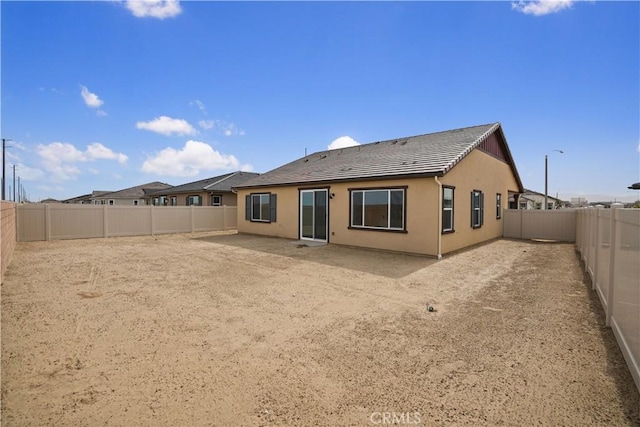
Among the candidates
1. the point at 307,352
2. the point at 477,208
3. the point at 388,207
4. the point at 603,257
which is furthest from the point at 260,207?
the point at 603,257

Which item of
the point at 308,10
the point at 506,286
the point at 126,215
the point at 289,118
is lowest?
the point at 506,286

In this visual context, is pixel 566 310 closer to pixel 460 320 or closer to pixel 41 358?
pixel 460 320

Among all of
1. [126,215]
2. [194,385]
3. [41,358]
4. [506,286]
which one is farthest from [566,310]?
[126,215]

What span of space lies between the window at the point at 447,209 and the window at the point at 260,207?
850 centimetres

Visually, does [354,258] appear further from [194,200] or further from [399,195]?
[194,200]

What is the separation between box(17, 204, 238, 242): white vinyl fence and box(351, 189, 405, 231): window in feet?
38.1

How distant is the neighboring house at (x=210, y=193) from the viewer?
2384 cm

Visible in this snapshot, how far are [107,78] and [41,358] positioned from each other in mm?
13096

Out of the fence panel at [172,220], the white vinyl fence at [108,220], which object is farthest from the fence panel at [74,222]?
the fence panel at [172,220]

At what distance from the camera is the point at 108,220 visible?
50.1ft

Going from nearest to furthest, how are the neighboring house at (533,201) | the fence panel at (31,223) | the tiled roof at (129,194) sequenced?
the fence panel at (31,223), the neighboring house at (533,201), the tiled roof at (129,194)

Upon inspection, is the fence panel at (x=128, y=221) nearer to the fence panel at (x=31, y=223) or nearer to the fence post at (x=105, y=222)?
the fence post at (x=105, y=222)

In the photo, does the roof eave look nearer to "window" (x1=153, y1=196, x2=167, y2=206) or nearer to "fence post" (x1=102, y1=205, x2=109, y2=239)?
"fence post" (x1=102, y1=205, x2=109, y2=239)

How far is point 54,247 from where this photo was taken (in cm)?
1172
